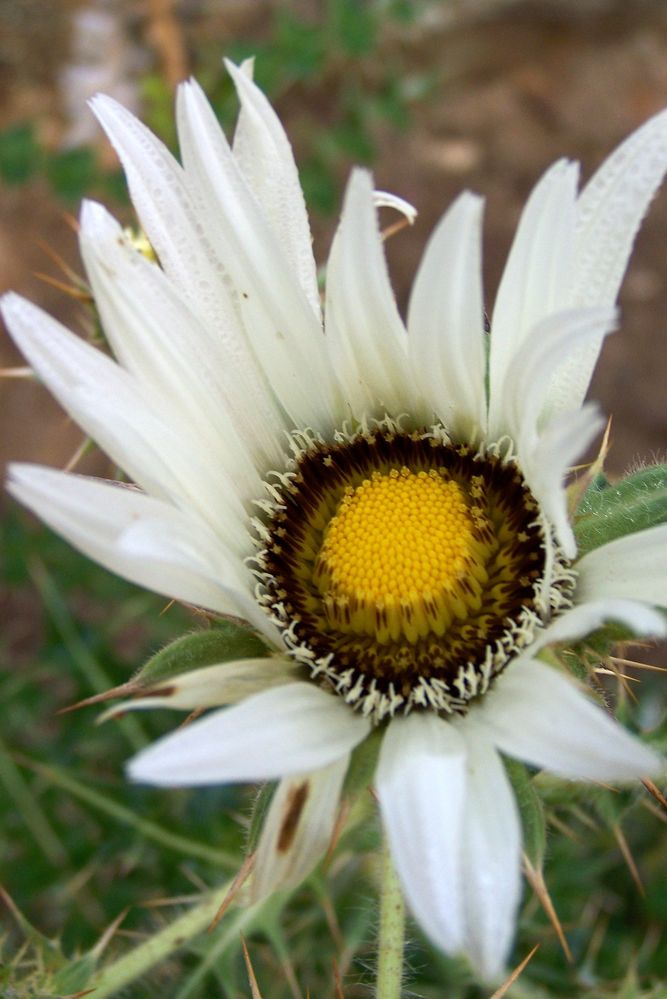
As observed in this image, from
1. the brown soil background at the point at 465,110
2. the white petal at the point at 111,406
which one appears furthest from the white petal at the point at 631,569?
the brown soil background at the point at 465,110

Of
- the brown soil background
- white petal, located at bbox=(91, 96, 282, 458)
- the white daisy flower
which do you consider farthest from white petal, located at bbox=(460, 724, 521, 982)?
the brown soil background

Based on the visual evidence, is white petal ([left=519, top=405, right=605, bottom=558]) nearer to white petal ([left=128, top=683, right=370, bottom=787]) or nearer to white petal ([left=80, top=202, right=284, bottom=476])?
white petal ([left=128, top=683, right=370, bottom=787])

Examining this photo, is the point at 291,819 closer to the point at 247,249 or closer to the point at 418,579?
the point at 418,579

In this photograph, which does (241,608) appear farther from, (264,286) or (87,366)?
(264,286)

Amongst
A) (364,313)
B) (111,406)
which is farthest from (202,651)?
(364,313)

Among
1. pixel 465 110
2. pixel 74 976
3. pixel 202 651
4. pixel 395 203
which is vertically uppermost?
pixel 395 203
